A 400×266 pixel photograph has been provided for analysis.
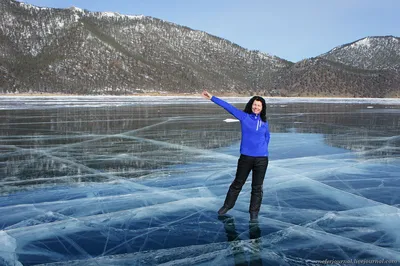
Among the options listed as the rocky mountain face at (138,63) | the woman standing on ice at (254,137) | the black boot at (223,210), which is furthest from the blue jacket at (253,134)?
the rocky mountain face at (138,63)

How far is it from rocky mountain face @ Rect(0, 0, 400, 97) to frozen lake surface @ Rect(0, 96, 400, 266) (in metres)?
98.9

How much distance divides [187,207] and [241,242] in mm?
1516

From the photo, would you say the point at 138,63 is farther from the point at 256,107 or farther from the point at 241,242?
the point at 241,242

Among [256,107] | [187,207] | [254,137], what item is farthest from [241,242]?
[256,107]

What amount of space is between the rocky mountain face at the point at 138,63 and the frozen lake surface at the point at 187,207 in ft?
325

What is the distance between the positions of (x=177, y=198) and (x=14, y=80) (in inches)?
4588

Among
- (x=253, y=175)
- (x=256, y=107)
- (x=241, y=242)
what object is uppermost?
(x=256, y=107)

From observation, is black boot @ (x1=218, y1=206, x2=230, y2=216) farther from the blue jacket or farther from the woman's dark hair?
the woman's dark hair

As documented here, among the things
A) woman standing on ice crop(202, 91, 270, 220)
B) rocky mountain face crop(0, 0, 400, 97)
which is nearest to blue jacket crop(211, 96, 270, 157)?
woman standing on ice crop(202, 91, 270, 220)

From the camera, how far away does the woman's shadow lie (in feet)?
13.4

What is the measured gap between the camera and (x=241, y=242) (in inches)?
179

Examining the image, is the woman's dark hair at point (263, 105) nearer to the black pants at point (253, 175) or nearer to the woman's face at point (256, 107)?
the woman's face at point (256, 107)

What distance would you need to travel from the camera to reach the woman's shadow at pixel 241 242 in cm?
408

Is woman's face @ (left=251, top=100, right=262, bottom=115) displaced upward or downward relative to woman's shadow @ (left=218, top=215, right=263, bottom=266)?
upward
